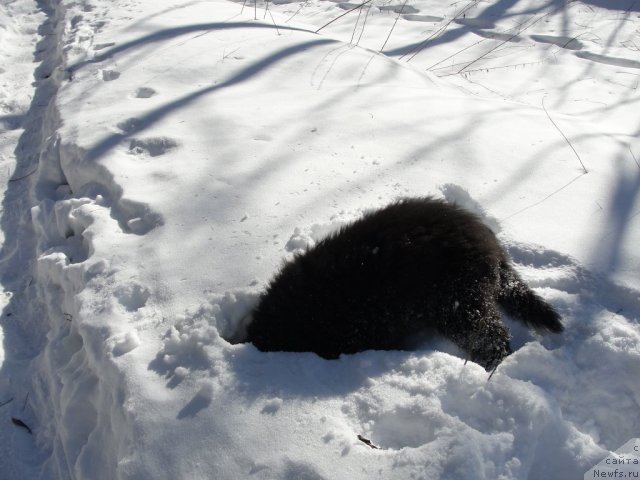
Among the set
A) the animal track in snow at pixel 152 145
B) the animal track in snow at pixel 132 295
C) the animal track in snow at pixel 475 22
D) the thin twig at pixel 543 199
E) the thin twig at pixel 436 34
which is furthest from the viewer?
the animal track in snow at pixel 475 22

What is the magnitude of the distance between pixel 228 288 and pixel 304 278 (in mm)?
389

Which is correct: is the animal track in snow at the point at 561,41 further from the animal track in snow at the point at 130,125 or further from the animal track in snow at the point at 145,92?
the animal track in snow at the point at 130,125

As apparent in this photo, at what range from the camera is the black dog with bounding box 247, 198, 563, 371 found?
2234 mm

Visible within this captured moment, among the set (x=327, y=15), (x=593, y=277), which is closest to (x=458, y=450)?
(x=593, y=277)

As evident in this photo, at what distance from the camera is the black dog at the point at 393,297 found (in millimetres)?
2234

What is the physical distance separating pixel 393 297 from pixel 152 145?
2.19 m

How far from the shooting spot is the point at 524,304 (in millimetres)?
2250

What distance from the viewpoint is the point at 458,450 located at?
1655 millimetres

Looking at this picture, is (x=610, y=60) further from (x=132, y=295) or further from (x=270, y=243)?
(x=132, y=295)

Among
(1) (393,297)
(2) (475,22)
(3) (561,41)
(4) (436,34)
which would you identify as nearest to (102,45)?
(4) (436,34)

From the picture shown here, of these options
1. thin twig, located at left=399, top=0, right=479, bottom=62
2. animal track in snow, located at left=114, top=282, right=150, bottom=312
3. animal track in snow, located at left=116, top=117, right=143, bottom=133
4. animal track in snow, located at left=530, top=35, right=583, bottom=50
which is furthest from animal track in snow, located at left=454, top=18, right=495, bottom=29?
animal track in snow, located at left=114, top=282, right=150, bottom=312

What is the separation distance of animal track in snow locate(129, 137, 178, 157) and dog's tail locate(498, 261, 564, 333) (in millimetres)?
2376

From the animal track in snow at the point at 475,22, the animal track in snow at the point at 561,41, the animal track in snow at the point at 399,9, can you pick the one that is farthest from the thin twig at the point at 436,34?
the animal track in snow at the point at 561,41

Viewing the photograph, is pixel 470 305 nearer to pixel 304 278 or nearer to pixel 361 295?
pixel 361 295
